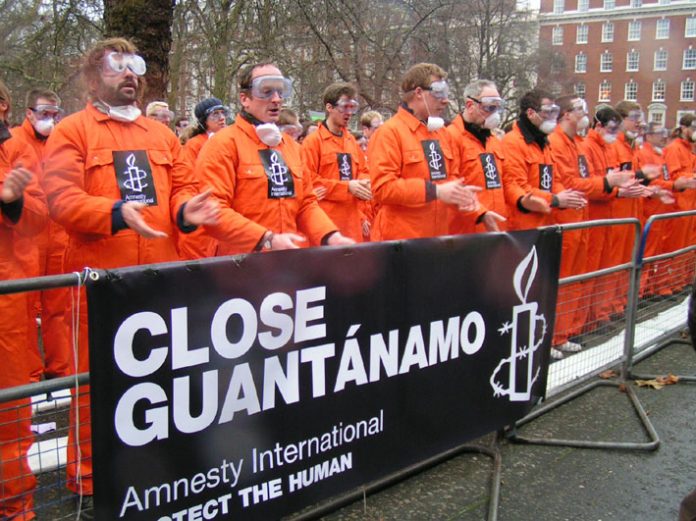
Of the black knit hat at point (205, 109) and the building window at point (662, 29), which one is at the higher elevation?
the building window at point (662, 29)

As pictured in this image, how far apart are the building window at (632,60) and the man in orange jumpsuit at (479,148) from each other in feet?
253

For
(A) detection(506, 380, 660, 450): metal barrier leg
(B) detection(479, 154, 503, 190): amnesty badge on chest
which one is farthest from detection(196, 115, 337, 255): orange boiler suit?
(B) detection(479, 154, 503, 190): amnesty badge on chest

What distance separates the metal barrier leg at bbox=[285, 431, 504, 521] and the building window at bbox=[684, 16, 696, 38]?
79316 mm

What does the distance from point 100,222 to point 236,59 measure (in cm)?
1437

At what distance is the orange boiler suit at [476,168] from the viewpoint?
5.41 meters

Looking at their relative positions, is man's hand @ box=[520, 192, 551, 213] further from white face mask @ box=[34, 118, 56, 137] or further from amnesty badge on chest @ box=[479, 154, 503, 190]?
white face mask @ box=[34, 118, 56, 137]

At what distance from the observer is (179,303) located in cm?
240

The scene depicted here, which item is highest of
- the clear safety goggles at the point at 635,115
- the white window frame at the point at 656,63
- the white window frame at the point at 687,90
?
the white window frame at the point at 656,63

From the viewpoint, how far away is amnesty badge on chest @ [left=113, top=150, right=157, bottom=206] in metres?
3.31

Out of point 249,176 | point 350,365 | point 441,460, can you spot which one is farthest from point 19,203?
point 441,460

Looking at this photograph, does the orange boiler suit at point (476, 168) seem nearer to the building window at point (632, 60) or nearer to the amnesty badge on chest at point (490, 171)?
the amnesty badge on chest at point (490, 171)

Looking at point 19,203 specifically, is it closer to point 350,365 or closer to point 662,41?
point 350,365

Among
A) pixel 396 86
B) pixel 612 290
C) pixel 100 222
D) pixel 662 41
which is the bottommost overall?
pixel 612 290

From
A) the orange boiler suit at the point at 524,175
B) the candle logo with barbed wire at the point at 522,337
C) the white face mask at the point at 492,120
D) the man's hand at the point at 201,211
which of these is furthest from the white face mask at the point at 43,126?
the candle logo with barbed wire at the point at 522,337
